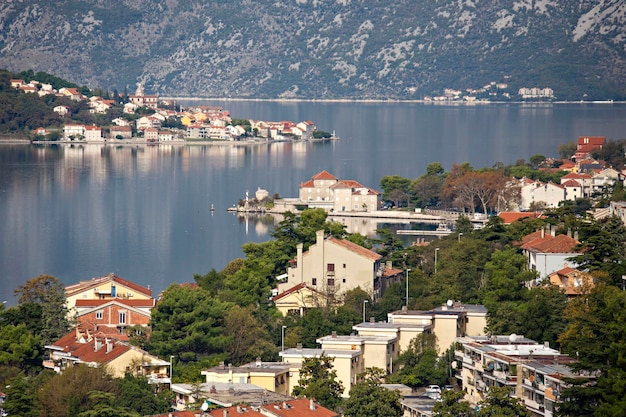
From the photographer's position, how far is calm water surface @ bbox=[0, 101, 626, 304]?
34.8 metres

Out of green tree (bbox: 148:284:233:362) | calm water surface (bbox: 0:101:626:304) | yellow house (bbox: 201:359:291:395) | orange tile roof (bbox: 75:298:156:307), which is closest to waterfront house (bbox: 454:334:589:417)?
yellow house (bbox: 201:359:291:395)

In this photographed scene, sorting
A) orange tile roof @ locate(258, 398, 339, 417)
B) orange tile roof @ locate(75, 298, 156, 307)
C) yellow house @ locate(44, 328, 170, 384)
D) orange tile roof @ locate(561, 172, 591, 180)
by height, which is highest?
orange tile roof @ locate(561, 172, 591, 180)

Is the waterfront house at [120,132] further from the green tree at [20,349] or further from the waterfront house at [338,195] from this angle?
the green tree at [20,349]

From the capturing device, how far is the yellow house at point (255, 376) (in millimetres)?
16609

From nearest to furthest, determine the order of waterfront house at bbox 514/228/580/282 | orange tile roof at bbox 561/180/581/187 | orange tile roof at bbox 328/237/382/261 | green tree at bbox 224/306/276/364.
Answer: green tree at bbox 224/306/276/364 → waterfront house at bbox 514/228/580/282 → orange tile roof at bbox 328/237/382/261 → orange tile roof at bbox 561/180/581/187

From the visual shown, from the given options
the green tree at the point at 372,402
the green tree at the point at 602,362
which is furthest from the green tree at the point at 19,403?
the green tree at the point at 602,362

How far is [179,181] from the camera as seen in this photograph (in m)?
56.8

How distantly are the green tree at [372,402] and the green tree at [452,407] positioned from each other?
705 mm

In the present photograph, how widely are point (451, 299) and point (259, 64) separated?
149 metres

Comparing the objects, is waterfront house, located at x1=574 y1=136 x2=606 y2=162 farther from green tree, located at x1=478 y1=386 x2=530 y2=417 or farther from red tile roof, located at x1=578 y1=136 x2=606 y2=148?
green tree, located at x1=478 y1=386 x2=530 y2=417

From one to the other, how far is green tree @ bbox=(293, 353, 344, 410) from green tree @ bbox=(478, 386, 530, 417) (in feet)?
6.75

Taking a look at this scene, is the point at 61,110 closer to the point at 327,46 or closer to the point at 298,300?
the point at 298,300

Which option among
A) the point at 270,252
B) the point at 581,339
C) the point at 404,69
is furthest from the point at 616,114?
the point at 581,339

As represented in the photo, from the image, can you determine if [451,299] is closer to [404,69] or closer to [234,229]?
[234,229]
